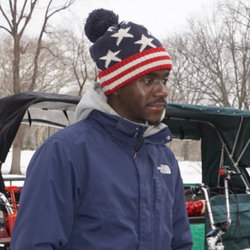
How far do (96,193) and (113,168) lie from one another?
0.40 ft

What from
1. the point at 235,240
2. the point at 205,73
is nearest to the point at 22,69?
the point at 205,73

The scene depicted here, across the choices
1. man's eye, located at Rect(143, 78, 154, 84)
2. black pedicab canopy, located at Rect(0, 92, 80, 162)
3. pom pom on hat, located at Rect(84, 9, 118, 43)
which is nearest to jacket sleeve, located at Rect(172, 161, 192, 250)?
man's eye, located at Rect(143, 78, 154, 84)

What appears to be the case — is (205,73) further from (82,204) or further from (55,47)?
(82,204)

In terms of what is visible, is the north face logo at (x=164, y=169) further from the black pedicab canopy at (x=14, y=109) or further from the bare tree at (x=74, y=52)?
the bare tree at (x=74, y=52)

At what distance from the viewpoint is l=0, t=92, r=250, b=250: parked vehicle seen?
5387 millimetres

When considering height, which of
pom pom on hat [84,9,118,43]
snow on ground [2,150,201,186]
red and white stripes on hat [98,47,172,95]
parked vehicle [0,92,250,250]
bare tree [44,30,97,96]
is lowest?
snow on ground [2,150,201,186]

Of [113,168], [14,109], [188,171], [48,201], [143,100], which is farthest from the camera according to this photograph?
[188,171]

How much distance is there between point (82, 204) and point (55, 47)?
59.8 feet

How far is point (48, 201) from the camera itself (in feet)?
4.96

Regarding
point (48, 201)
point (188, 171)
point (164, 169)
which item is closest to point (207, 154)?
point (164, 169)

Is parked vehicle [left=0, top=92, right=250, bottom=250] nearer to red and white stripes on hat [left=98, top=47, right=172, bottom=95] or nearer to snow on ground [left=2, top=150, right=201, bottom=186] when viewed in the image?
red and white stripes on hat [left=98, top=47, right=172, bottom=95]

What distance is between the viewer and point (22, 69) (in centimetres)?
2386

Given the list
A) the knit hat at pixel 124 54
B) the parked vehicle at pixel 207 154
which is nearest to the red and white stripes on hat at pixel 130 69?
the knit hat at pixel 124 54

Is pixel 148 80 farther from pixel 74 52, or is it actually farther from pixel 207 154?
pixel 74 52
